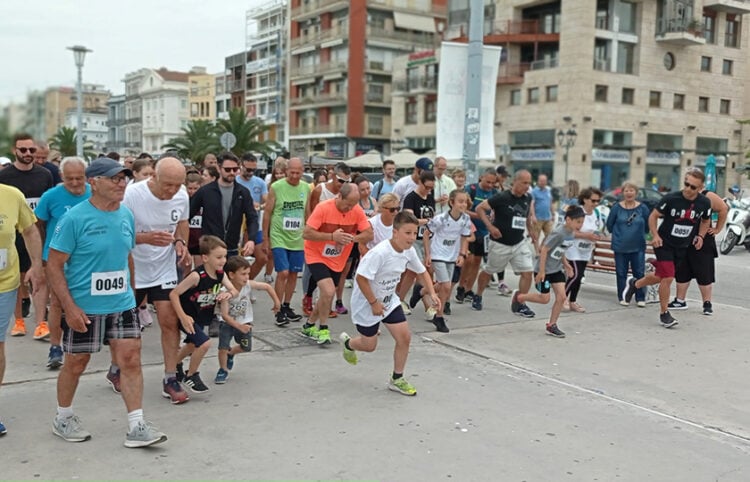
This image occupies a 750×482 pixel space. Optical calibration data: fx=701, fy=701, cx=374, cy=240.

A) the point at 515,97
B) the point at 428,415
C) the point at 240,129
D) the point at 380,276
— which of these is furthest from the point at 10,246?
the point at 515,97

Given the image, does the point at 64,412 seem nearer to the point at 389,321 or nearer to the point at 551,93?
the point at 389,321

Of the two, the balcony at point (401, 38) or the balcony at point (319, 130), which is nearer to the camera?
the balcony at point (401, 38)

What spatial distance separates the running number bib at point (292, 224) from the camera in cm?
810

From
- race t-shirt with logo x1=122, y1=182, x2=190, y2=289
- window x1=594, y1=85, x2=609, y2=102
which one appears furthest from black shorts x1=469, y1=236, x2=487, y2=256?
window x1=594, y1=85, x2=609, y2=102

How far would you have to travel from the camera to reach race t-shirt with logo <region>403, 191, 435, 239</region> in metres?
8.39

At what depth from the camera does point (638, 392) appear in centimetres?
577

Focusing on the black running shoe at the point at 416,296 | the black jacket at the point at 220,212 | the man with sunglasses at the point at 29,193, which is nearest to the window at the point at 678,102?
the black running shoe at the point at 416,296

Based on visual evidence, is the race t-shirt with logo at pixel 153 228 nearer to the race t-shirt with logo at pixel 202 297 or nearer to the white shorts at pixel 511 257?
the race t-shirt with logo at pixel 202 297

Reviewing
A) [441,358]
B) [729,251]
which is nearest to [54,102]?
[441,358]

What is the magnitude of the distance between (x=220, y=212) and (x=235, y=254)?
0.49 metres

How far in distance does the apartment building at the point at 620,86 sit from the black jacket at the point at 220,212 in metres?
36.3

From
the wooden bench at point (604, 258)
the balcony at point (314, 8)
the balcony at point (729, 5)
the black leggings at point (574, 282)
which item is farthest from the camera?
the balcony at point (314, 8)

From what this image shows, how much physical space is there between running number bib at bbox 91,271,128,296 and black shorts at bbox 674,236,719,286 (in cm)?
702

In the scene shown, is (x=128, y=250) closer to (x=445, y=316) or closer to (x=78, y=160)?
(x=78, y=160)
